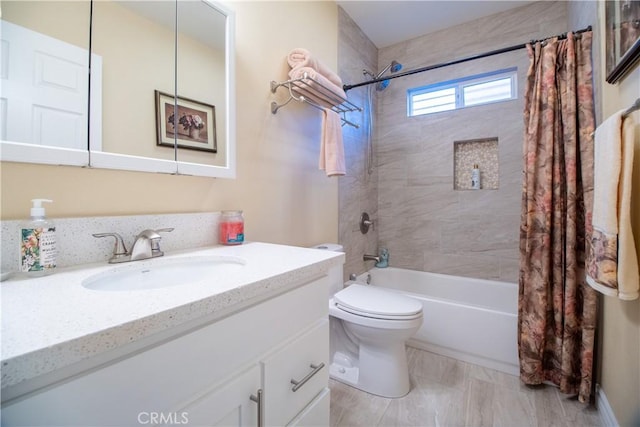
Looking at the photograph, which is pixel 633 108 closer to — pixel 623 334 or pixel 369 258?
pixel 623 334

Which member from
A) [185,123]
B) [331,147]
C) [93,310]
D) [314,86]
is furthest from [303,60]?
[93,310]

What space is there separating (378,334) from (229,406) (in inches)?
41.2

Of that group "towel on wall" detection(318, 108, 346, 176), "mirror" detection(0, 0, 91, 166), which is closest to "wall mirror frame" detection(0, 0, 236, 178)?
"mirror" detection(0, 0, 91, 166)

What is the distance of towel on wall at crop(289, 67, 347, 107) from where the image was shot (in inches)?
59.0

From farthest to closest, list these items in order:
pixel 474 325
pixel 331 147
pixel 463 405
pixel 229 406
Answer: pixel 474 325
pixel 331 147
pixel 463 405
pixel 229 406

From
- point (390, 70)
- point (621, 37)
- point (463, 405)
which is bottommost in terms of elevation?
point (463, 405)

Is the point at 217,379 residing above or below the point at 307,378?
above

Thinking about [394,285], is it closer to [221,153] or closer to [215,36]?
[221,153]

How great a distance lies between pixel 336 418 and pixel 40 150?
1.58 metres

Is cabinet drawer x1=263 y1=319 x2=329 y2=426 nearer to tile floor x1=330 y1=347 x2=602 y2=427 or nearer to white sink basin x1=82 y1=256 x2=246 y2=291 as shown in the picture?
white sink basin x1=82 y1=256 x2=246 y2=291

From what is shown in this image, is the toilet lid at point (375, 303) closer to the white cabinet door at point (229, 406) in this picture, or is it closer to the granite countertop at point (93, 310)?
the granite countertop at point (93, 310)

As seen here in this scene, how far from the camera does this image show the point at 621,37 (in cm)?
104

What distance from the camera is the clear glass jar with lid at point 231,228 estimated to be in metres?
1.16

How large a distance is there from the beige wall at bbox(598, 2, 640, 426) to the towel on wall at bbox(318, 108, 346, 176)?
1.23 m
